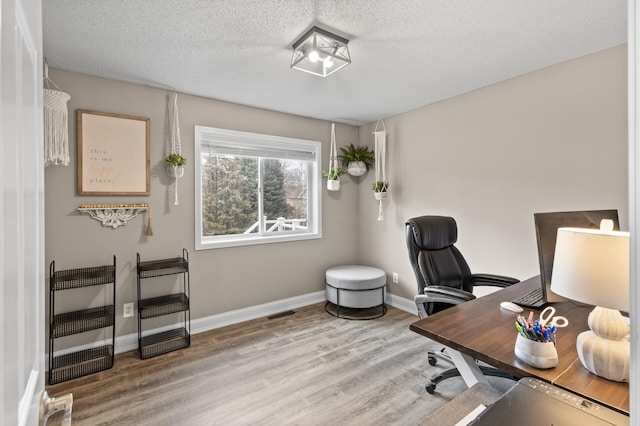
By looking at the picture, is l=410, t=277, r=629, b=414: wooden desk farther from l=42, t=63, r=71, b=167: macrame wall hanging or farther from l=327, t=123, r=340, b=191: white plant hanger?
l=42, t=63, r=71, b=167: macrame wall hanging

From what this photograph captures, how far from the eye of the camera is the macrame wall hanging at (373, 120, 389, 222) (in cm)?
367

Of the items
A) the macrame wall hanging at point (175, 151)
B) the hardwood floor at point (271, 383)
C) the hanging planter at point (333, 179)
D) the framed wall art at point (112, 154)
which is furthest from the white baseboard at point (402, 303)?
the framed wall art at point (112, 154)

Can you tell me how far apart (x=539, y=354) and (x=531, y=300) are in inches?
27.9

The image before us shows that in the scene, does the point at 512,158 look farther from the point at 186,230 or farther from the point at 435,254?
the point at 186,230

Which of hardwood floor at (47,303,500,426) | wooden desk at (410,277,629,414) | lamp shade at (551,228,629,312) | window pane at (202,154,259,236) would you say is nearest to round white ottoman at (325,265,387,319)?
hardwood floor at (47,303,500,426)

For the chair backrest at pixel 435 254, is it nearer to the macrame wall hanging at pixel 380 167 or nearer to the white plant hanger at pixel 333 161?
the macrame wall hanging at pixel 380 167

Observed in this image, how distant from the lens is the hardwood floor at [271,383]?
1.87m

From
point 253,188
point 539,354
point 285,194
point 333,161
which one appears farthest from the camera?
point 333,161

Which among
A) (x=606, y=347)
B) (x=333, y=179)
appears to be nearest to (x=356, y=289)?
(x=333, y=179)

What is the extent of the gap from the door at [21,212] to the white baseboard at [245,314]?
234 centimetres

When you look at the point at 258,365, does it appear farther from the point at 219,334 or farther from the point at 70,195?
the point at 70,195

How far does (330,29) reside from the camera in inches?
74.3

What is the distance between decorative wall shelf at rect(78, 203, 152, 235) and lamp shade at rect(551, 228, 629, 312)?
9.58ft

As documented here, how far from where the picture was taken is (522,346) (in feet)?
3.64
